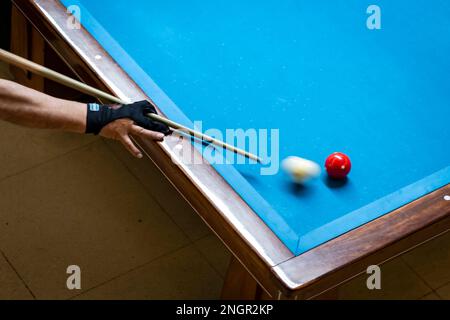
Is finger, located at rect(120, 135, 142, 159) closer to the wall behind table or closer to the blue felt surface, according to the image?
the blue felt surface

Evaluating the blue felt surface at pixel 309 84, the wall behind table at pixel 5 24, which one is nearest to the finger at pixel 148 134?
the blue felt surface at pixel 309 84

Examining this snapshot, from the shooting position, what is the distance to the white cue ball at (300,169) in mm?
2158

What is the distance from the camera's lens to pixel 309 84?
99.3 inches

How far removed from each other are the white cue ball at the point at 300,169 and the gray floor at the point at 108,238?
0.92 metres

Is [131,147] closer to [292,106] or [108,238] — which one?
[292,106]

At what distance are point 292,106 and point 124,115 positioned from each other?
56 cm

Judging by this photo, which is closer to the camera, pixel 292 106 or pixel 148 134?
pixel 148 134

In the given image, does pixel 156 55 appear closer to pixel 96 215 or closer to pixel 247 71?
pixel 247 71

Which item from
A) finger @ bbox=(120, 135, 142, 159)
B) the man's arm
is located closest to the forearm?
the man's arm

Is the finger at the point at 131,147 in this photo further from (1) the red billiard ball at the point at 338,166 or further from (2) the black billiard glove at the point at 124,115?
(1) the red billiard ball at the point at 338,166

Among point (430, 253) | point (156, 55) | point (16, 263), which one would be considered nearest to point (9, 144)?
point (16, 263)

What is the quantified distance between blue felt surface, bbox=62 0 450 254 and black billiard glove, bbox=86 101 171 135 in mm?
90

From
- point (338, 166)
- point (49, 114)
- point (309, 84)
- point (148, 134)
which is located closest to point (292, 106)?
point (309, 84)

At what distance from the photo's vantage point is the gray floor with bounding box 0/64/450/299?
9.63 feet
